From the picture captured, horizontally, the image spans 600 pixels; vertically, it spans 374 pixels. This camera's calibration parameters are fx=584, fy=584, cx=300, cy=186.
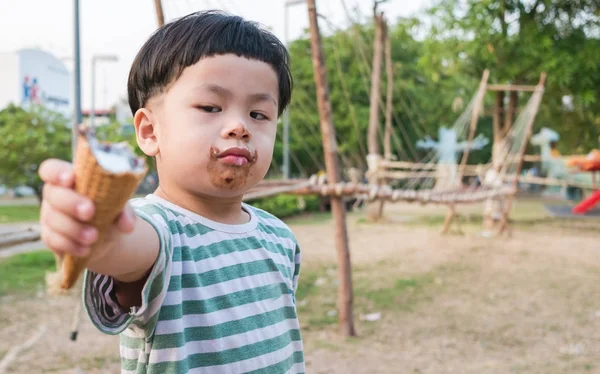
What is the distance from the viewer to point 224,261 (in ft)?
3.42

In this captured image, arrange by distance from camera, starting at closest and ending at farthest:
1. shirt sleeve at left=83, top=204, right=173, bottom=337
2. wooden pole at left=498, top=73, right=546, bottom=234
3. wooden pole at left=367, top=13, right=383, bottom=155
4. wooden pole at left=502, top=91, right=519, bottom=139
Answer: shirt sleeve at left=83, top=204, right=173, bottom=337 → wooden pole at left=498, top=73, right=546, bottom=234 → wooden pole at left=367, top=13, right=383, bottom=155 → wooden pole at left=502, top=91, right=519, bottom=139

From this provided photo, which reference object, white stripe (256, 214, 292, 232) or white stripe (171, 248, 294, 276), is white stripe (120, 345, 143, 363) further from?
white stripe (256, 214, 292, 232)

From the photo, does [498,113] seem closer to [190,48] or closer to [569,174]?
[569,174]

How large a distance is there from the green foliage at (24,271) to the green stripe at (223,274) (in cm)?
519

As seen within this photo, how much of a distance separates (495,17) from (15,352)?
9.36 m

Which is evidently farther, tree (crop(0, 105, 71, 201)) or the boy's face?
tree (crop(0, 105, 71, 201))

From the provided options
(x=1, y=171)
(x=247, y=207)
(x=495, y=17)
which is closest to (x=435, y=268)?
(x=495, y=17)

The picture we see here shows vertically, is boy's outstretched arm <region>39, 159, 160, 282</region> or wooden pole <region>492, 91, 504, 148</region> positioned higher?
wooden pole <region>492, 91, 504, 148</region>

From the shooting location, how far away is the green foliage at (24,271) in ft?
19.0

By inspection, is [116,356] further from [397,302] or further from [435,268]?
[435,268]

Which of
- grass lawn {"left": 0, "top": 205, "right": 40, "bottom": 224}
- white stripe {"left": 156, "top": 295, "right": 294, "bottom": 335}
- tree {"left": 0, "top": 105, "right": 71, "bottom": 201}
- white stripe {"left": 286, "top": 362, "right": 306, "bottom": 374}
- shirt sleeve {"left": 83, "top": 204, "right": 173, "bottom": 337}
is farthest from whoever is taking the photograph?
tree {"left": 0, "top": 105, "right": 71, "bottom": 201}

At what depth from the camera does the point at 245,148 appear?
39.0 inches

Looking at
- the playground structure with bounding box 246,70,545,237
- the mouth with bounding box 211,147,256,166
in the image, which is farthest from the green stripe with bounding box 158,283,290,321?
the playground structure with bounding box 246,70,545,237

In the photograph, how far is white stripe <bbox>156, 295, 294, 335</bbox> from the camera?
3.07 feet
